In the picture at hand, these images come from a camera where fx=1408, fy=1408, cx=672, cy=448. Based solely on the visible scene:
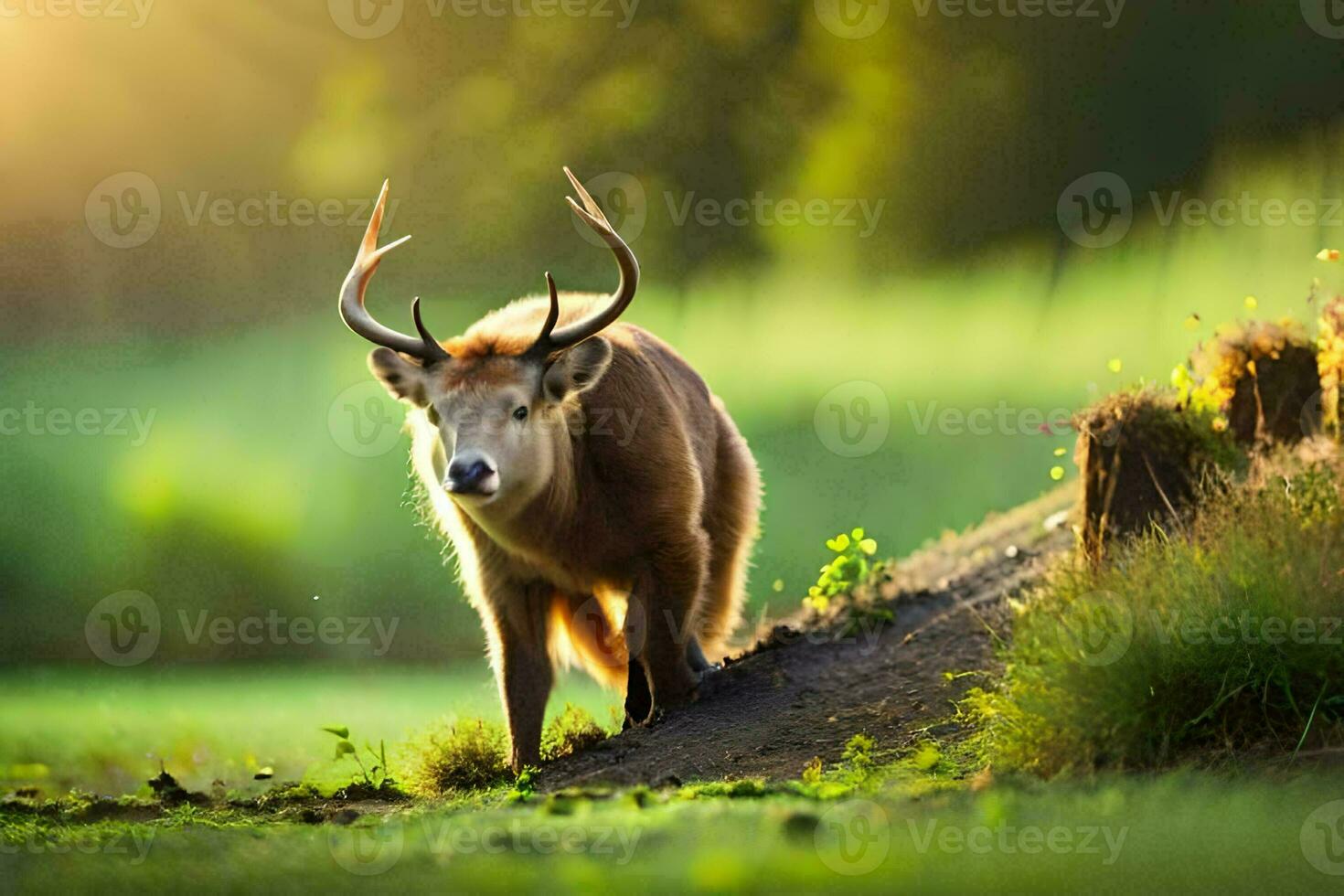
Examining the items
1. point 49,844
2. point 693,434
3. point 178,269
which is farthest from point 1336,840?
point 178,269

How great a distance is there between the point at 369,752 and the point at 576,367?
2.69m

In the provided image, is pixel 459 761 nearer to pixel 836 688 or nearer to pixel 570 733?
pixel 570 733

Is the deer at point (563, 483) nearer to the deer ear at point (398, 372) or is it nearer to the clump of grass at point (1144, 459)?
→ the deer ear at point (398, 372)

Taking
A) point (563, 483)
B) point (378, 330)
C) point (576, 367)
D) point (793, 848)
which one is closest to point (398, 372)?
point (378, 330)

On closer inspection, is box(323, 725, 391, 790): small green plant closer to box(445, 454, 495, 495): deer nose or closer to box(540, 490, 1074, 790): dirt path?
box(540, 490, 1074, 790): dirt path

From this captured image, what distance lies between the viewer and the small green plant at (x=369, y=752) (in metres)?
7.69

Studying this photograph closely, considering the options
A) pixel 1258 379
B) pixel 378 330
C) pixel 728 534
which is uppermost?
pixel 378 330

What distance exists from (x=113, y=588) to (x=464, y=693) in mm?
3807

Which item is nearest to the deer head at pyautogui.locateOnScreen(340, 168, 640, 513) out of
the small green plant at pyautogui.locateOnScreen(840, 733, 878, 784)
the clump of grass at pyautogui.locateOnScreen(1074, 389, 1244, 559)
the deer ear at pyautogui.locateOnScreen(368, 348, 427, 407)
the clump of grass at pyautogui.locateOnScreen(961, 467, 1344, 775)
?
the deer ear at pyautogui.locateOnScreen(368, 348, 427, 407)

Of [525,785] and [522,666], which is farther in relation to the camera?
[522,666]

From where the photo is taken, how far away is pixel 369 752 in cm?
812

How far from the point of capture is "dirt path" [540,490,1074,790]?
6855mm

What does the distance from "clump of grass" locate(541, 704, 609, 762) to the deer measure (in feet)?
0.74

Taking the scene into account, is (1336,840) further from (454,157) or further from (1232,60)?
(454,157)
